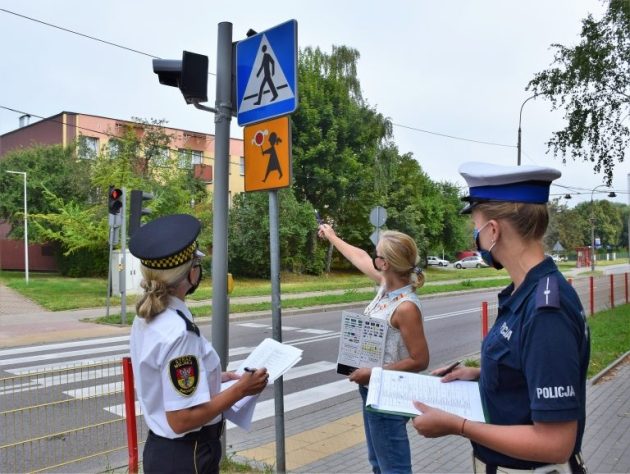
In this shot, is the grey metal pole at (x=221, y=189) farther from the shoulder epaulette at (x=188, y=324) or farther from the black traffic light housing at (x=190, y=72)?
the shoulder epaulette at (x=188, y=324)

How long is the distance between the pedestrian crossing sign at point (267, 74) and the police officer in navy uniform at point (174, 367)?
4.81 ft

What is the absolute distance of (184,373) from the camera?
2092 millimetres

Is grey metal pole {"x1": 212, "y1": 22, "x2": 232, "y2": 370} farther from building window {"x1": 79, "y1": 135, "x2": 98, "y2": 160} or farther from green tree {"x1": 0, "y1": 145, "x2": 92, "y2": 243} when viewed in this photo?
green tree {"x1": 0, "y1": 145, "x2": 92, "y2": 243}

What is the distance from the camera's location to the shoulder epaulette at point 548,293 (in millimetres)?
1474

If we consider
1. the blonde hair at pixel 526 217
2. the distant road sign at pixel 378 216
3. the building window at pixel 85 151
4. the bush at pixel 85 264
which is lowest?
the bush at pixel 85 264

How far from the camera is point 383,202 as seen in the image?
1533 inches

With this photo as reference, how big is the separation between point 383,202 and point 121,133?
1867 centimetres

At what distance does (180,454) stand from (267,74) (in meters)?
2.50

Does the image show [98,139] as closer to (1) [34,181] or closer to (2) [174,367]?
(1) [34,181]

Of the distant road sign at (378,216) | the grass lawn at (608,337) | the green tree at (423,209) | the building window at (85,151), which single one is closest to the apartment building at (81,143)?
the building window at (85,151)

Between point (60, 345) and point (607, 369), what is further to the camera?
point (60, 345)

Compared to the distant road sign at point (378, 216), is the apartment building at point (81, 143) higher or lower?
higher

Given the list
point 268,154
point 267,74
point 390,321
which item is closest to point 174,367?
Answer: point 390,321

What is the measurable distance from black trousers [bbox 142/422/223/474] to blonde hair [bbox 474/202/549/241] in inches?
61.4
